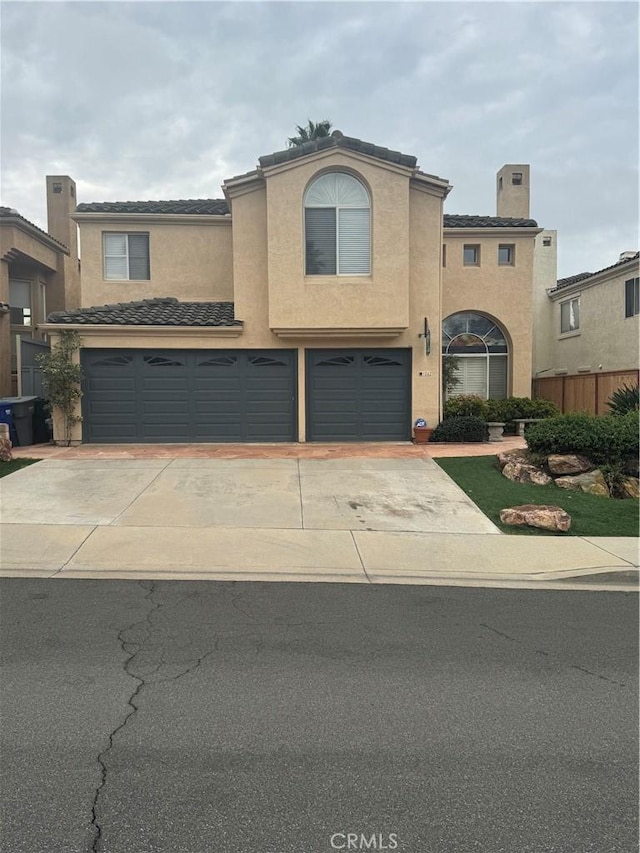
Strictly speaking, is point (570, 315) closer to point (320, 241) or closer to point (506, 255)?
point (506, 255)

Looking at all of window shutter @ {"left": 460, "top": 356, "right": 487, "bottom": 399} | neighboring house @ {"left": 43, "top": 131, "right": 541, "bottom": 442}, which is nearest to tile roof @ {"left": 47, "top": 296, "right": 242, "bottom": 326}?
neighboring house @ {"left": 43, "top": 131, "right": 541, "bottom": 442}

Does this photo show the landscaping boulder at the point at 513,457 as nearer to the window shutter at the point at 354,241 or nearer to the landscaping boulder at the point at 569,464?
the landscaping boulder at the point at 569,464

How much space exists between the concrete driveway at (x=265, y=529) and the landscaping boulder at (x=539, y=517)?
0.35m

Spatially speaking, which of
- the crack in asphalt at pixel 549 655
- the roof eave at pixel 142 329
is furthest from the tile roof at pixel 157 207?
the crack in asphalt at pixel 549 655

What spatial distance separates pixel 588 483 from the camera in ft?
35.2

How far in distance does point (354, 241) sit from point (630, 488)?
897 cm

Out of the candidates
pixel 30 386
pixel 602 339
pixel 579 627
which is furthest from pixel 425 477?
pixel 602 339

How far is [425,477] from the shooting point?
11836 mm

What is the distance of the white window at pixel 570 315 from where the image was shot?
81.1 ft

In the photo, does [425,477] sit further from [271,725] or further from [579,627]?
[271,725]

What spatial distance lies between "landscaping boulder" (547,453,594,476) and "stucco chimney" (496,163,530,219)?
50.4 ft

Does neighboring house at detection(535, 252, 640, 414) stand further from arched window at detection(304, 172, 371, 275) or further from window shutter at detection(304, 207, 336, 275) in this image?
window shutter at detection(304, 207, 336, 275)

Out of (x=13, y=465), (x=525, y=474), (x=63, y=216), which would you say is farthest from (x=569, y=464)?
(x=63, y=216)

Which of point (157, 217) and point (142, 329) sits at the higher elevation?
point (157, 217)
